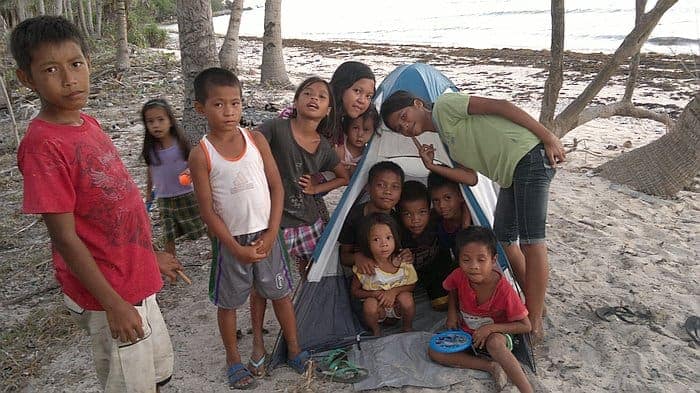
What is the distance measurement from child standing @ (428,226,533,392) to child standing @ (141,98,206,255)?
2.07 metres

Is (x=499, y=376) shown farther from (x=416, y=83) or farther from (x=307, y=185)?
(x=416, y=83)

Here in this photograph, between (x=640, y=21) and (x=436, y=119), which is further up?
(x=640, y=21)

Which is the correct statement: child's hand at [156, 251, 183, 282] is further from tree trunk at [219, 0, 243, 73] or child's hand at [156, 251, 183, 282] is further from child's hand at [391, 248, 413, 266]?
tree trunk at [219, 0, 243, 73]

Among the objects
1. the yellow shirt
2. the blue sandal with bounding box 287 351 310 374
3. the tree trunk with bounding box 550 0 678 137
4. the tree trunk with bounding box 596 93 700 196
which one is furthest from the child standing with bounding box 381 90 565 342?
the tree trunk with bounding box 596 93 700 196

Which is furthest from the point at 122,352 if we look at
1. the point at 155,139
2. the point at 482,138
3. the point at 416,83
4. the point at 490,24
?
the point at 490,24

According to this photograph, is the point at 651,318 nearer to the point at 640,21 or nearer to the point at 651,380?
the point at 651,380

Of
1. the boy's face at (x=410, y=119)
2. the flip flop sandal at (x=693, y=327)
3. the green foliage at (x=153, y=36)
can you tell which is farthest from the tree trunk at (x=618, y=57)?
the green foliage at (x=153, y=36)

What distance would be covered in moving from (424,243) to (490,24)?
2605cm

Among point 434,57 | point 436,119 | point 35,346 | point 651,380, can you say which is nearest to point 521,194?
point 436,119

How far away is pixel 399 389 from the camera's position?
2.96 m

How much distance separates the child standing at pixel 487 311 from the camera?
291 cm

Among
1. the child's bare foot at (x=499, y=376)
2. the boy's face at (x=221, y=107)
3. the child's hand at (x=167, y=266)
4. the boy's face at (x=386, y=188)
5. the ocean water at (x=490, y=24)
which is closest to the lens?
the child's hand at (x=167, y=266)

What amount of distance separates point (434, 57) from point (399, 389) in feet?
50.8

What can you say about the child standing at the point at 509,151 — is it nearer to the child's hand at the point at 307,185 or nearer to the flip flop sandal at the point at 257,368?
the child's hand at the point at 307,185
